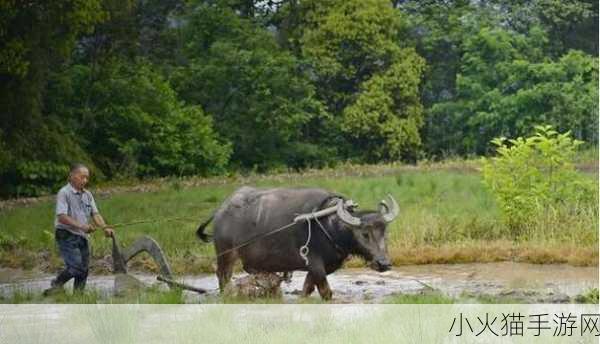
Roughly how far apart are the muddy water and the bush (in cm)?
94

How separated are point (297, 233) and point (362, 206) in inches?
118

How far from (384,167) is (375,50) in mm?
1211

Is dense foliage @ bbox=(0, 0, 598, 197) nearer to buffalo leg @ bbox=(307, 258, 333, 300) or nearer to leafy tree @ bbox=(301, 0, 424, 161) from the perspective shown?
leafy tree @ bbox=(301, 0, 424, 161)

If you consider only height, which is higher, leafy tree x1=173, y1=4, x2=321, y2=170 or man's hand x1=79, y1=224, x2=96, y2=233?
leafy tree x1=173, y1=4, x2=321, y2=170

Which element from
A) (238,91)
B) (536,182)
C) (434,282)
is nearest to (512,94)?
(536,182)

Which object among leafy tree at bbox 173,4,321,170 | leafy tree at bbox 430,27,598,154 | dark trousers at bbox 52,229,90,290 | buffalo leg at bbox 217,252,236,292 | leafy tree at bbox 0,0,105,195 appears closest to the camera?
dark trousers at bbox 52,229,90,290

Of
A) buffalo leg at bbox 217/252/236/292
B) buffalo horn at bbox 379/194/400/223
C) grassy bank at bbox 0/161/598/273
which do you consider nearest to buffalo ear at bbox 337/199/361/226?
buffalo horn at bbox 379/194/400/223

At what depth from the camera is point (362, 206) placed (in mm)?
9328

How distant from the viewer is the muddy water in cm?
663

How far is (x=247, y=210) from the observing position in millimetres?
6621

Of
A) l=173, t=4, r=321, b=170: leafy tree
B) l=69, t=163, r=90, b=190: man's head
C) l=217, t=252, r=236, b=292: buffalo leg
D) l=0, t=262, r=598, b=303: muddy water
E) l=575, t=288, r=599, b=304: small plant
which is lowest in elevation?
l=0, t=262, r=598, b=303: muddy water

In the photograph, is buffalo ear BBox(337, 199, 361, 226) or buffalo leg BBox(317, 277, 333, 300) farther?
buffalo leg BBox(317, 277, 333, 300)

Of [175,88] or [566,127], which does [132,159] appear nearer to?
[175,88]

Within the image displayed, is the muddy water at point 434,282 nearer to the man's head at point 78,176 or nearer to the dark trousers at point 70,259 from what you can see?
the dark trousers at point 70,259
